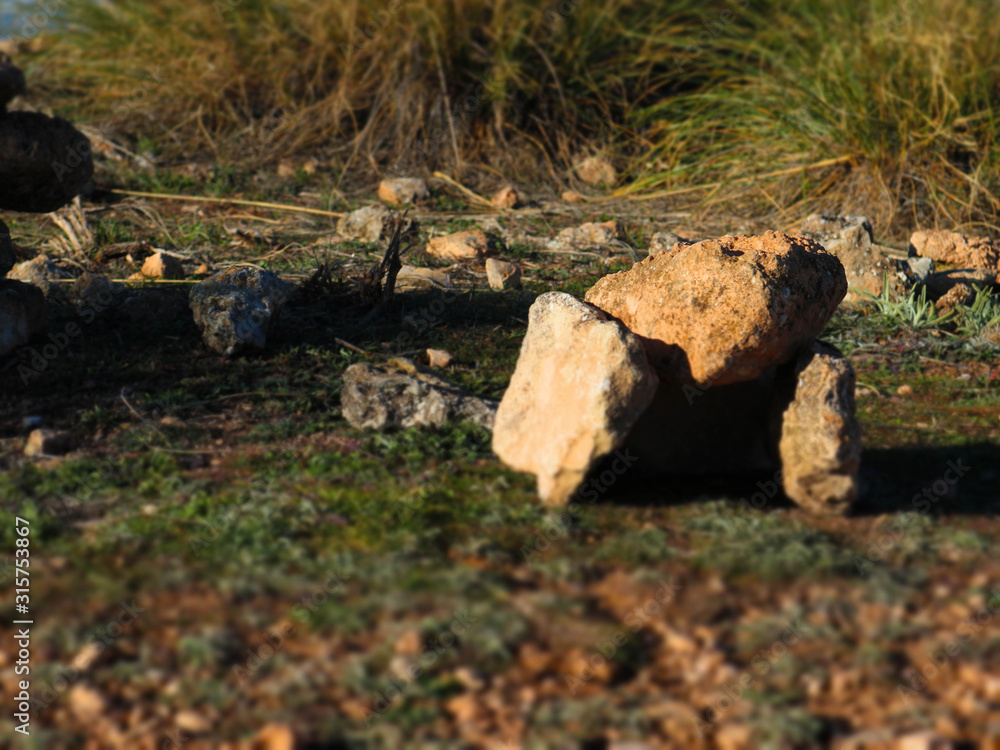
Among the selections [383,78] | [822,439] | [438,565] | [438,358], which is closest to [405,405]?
[438,358]

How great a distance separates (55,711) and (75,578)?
42 cm

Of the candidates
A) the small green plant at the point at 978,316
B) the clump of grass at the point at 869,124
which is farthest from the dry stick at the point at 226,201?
the small green plant at the point at 978,316

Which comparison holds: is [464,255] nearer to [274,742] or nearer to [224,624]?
[224,624]

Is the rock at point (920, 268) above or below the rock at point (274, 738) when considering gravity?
above

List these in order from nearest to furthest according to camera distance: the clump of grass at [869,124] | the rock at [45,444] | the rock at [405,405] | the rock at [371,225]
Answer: the rock at [45,444] < the rock at [405,405] < the rock at [371,225] < the clump of grass at [869,124]

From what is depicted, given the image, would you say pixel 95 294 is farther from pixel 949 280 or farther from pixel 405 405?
pixel 949 280

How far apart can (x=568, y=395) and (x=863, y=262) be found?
96.0 inches

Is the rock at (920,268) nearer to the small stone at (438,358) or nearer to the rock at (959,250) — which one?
the rock at (959,250)

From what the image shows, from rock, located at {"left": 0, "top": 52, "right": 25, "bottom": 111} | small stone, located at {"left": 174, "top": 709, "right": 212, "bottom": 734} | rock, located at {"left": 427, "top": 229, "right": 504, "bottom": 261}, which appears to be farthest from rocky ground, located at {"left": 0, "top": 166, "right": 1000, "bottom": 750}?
rock, located at {"left": 427, "top": 229, "right": 504, "bottom": 261}

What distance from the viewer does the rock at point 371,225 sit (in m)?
5.10

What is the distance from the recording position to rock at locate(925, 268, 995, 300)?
14.5ft

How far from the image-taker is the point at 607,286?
2.96m

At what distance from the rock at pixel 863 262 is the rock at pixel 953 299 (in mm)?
152

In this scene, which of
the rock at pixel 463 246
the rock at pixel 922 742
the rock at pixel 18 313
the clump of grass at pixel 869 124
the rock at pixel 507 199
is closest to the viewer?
the rock at pixel 922 742
